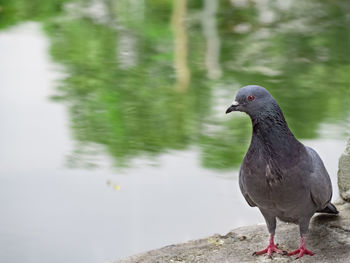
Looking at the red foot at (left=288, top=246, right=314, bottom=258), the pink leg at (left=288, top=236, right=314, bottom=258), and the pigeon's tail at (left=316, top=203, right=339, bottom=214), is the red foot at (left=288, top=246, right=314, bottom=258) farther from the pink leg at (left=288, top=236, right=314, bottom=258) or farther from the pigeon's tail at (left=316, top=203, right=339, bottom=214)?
the pigeon's tail at (left=316, top=203, right=339, bottom=214)

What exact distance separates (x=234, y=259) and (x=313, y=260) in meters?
0.31

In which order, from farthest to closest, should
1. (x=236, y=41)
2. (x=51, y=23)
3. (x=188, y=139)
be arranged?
(x=51, y=23)
(x=236, y=41)
(x=188, y=139)

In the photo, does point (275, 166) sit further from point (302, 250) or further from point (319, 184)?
point (302, 250)

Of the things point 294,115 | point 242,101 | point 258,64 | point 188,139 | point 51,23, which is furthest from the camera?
point 51,23

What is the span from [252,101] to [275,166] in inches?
9.7

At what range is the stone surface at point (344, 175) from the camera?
2.75 meters

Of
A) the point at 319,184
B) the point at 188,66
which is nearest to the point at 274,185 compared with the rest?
the point at 319,184

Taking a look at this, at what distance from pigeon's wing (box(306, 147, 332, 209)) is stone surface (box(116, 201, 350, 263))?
186 mm

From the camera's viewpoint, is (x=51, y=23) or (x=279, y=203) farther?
(x=51, y=23)

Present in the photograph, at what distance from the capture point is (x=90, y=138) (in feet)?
16.0

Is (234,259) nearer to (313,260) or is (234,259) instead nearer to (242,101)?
(313,260)

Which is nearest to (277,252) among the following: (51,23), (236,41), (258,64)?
(258,64)

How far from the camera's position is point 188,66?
6332 mm

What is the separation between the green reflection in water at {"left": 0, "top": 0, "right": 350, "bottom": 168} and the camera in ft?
16.1
